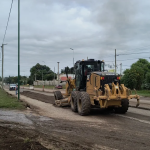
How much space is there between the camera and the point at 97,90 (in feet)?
33.9

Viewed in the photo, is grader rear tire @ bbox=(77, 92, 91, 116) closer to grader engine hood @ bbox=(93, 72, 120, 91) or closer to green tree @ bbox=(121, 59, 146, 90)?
grader engine hood @ bbox=(93, 72, 120, 91)

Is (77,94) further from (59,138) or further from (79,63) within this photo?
(59,138)

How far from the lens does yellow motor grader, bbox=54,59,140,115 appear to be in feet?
32.3

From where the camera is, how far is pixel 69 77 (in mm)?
14883

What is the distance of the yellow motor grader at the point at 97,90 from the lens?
32.3ft

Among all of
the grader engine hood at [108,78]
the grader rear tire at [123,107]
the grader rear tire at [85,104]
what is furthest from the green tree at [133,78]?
the grader rear tire at [85,104]

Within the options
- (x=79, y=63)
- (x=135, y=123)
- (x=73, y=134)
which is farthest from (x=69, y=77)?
(x=73, y=134)

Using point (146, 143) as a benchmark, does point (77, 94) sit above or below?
above

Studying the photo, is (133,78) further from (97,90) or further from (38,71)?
(38,71)

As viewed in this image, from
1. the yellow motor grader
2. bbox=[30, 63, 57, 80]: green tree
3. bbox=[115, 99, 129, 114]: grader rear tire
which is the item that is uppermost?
bbox=[30, 63, 57, 80]: green tree

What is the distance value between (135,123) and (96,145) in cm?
367

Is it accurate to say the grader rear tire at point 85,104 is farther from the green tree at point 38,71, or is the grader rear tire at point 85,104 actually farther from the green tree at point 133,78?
the green tree at point 38,71

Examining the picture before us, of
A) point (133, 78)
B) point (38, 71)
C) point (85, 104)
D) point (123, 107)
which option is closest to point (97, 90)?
point (85, 104)

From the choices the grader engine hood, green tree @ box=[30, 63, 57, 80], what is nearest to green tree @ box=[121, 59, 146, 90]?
the grader engine hood
